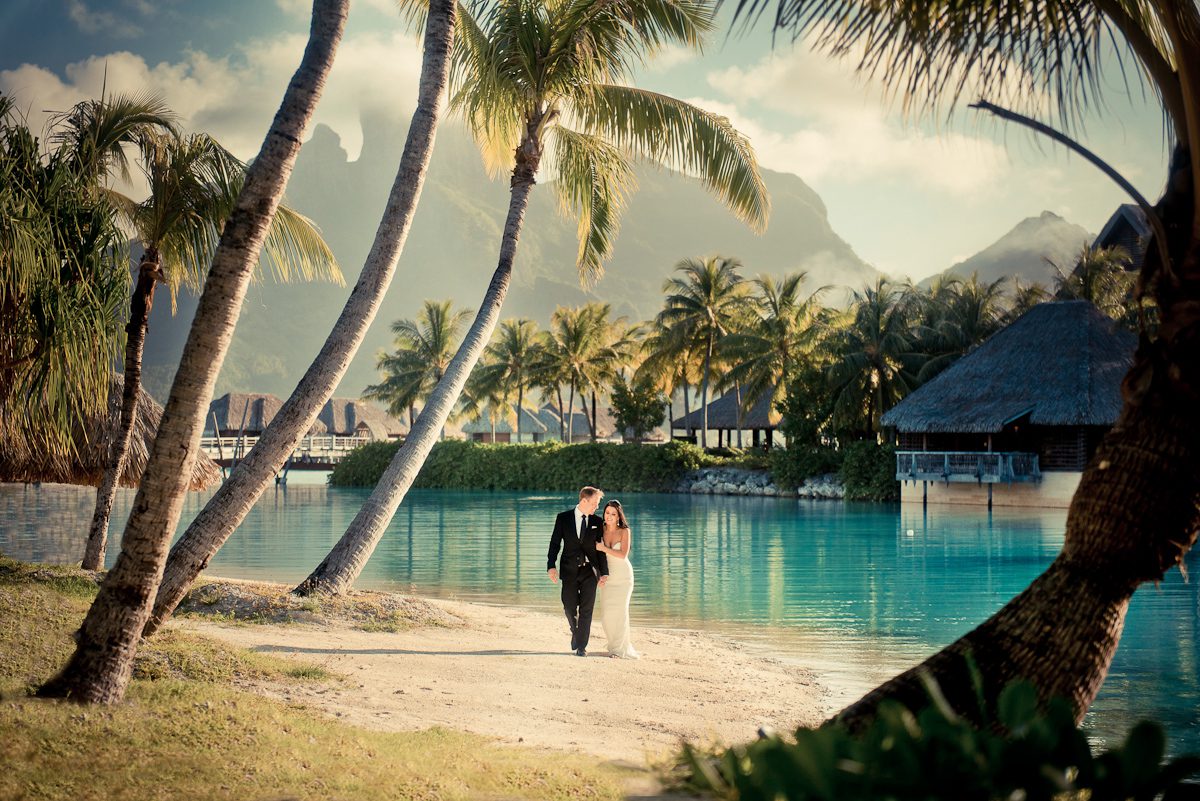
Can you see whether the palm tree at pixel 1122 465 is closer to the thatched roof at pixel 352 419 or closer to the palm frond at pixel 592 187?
the palm frond at pixel 592 187

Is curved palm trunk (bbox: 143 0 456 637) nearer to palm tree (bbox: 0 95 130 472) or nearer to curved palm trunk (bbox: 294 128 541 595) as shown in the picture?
palm tree (bbox: 0 95 130 472)

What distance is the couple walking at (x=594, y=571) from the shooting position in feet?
31.7

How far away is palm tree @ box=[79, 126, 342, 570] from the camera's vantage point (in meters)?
11.1

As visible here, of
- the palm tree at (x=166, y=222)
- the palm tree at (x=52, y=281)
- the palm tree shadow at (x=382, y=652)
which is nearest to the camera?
the palm tree at (x=52, y=281)

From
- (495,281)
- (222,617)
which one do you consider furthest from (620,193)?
(222,617)


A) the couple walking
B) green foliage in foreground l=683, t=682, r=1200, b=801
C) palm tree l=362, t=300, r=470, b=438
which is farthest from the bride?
palm tree l=362, t=300, r=470, b=438

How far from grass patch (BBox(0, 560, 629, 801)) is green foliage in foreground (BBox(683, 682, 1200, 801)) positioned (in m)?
2.78

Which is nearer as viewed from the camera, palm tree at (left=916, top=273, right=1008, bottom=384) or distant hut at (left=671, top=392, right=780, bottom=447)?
palm tree at (left=916, top=273, right=1008, bottom=384)

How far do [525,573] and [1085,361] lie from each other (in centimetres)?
2361

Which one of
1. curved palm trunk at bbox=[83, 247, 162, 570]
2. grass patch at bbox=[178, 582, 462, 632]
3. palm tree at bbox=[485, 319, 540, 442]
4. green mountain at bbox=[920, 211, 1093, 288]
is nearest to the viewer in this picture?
grass patch at bbox=[178, 582, 462, 632]

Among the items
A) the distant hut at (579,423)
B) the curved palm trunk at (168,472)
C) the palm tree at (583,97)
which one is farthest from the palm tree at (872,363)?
the distant hut at (579,423)

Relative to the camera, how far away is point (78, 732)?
470 cm

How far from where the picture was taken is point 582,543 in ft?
31.7

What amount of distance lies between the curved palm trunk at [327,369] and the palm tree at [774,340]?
35771 mm
